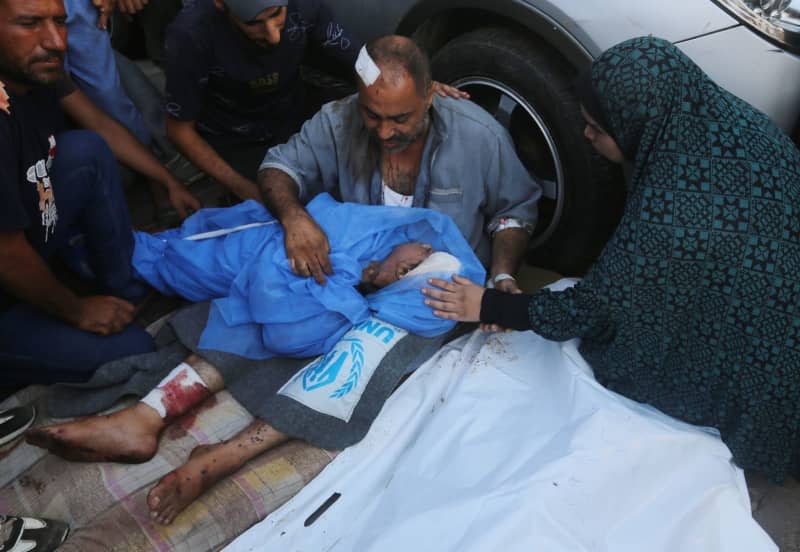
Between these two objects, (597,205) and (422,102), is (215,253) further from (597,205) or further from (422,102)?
(597,205)

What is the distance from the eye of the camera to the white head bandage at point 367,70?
88.0 inches

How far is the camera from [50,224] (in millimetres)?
2316

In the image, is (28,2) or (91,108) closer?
(28,2)

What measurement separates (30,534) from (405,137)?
1.65 m

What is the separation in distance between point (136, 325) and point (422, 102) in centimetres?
129

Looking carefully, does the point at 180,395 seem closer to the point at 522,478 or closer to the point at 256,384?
the point at 256,384

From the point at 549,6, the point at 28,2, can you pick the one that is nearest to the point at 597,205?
the point at 549,6

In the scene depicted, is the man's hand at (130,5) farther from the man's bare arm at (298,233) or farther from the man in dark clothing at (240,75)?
the man's bare arm at (298,233)

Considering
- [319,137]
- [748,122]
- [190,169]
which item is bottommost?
[190,169]

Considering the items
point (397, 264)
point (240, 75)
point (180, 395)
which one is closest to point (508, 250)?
point (397, 264)

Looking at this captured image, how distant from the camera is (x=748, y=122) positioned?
72.1 inches

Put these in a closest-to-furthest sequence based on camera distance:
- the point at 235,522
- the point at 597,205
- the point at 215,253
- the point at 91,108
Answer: the point at 235,522
the point at 215,253
the point at 597,205
the point at 91,108

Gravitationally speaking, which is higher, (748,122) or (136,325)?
(748,122)

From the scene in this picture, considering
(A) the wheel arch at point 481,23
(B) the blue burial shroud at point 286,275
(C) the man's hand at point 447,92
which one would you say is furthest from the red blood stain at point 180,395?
(A) the wheel arch at point 481,23
